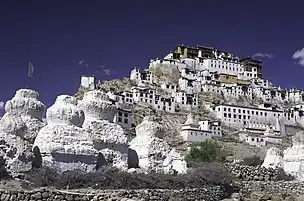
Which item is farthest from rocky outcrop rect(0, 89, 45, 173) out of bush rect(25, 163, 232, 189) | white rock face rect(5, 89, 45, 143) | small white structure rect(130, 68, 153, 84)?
small white structure rect(130, 68, 153, 84)

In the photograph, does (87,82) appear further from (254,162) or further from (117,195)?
(117,195)

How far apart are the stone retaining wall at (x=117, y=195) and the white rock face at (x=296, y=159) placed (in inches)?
223

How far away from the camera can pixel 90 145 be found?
1878cm

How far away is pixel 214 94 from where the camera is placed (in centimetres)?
10212

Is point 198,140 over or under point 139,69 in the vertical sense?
under

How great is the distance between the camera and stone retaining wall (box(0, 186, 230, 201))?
43.2ft

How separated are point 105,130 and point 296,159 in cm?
1038

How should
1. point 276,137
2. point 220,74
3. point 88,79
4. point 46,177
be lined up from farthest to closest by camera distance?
point 220,74 < point 88,79 < point 276,137 < point 46,177

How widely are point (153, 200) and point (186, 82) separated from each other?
85119 millimetres

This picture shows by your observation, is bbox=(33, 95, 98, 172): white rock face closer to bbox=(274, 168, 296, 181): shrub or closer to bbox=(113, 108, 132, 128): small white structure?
bbox=(274, 168, 296, 181): shrub

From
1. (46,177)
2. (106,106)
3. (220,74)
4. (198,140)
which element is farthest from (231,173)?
(220,74)

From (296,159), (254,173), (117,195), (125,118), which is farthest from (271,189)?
(125,118)

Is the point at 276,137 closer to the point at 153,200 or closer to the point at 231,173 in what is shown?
the point at 231,173

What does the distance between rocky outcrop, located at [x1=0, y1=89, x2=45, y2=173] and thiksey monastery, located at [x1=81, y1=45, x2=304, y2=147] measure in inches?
2073
